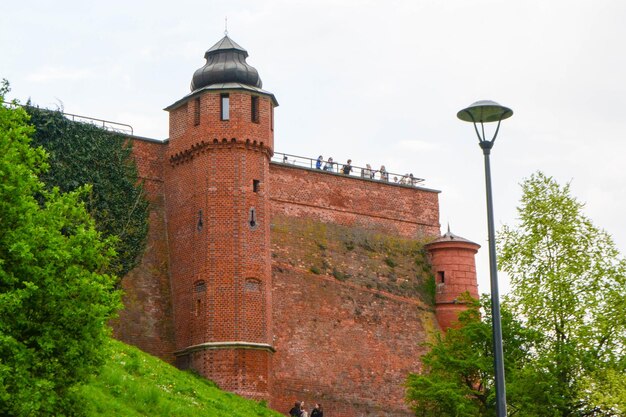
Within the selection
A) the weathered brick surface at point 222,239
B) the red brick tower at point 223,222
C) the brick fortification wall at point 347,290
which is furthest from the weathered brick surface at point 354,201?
the weathered brick surface at point 222,239

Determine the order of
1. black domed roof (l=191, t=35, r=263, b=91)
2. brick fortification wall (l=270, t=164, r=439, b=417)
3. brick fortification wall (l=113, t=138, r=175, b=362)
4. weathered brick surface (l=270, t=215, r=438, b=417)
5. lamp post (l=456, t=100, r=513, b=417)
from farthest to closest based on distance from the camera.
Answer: brick fortification wall (l=270, t=164, r=439, b=417) → weathered brick surface (l=270, t=215, r=438, b=417) → black domed roof (l=191, t=35, r=263, b=91) → brick fortification wall (l=113, t=138, r=175, b=362) → lamp post (l=456, t=100, r=513, b=417)

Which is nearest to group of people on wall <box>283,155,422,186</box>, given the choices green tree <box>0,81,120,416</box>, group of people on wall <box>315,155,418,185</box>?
group of people on wall <box>315,155,418,185</box>

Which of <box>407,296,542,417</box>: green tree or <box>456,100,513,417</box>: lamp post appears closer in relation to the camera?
<box>456,100,513,417</box>: lamp post

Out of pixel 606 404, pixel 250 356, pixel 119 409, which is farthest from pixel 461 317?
pixel 119 409

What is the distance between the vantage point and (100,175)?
45.0 m

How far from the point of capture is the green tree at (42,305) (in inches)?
866

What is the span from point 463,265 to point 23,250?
34.4 metres

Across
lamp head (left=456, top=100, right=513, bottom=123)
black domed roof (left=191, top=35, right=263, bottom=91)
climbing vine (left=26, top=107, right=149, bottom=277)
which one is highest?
black domed roof (left=191, top=35, right=263, bottom=91)

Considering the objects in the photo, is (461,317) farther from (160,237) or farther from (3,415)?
(3,415)

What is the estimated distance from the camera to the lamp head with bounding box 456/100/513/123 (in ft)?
66.0

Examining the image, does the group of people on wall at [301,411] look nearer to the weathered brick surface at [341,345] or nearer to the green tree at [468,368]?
the weathered brick surface at [341,345]

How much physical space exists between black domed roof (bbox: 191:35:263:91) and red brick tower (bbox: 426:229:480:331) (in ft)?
42.7

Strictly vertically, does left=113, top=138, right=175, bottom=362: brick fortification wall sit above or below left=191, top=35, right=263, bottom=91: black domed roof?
below

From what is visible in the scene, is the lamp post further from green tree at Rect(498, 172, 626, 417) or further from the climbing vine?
the climbing vine
